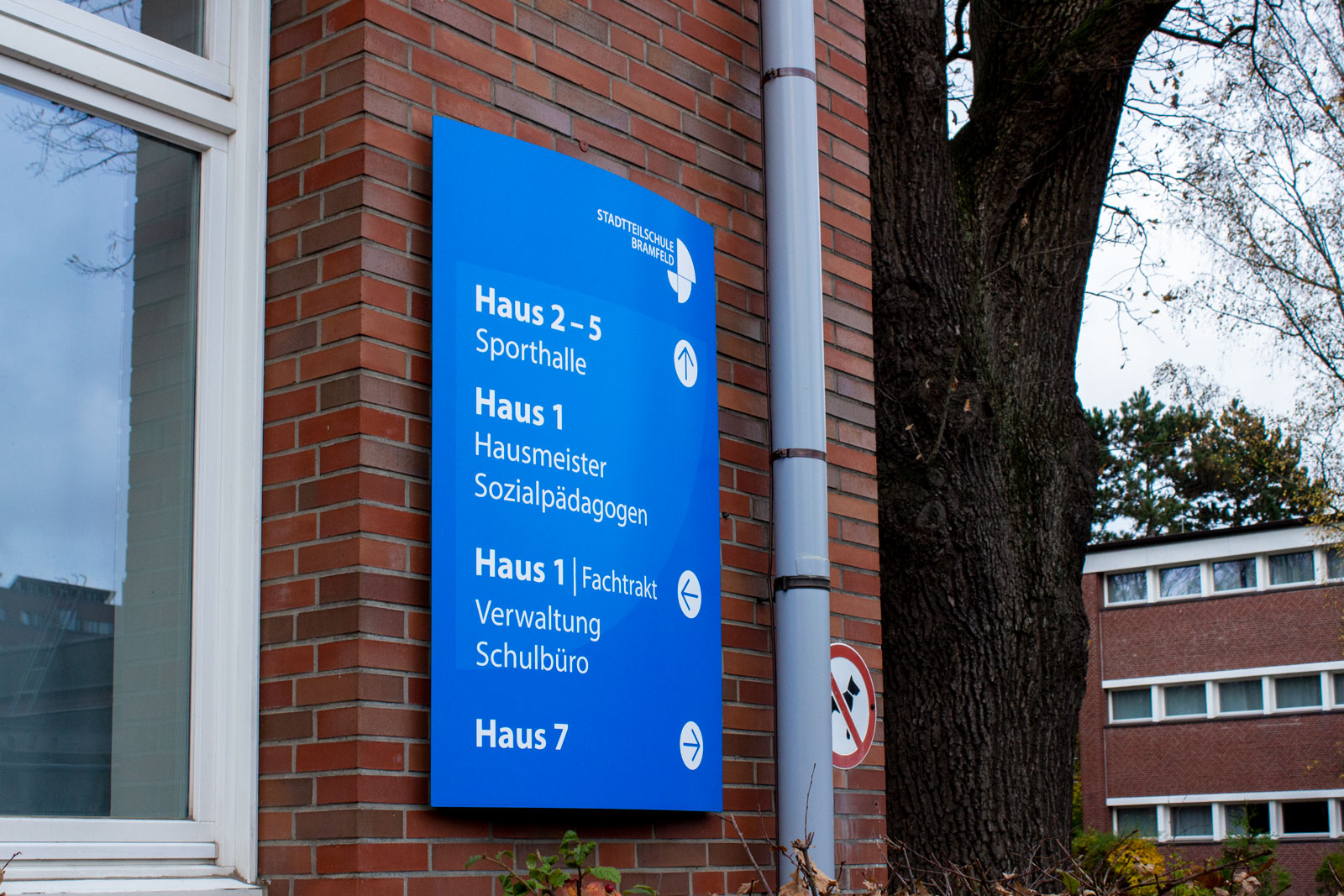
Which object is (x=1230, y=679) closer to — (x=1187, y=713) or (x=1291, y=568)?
(x=1187, y=713)

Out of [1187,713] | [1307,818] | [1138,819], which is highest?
[1187,713]

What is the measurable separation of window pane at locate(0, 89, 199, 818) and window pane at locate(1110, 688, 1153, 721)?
3444 cm

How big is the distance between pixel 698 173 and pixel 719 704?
153 centimetres

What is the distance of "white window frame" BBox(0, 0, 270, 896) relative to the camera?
9.62 ft

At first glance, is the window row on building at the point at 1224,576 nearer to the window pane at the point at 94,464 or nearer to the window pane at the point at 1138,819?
the window pane at the point at 1138,819

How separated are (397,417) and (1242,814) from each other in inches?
1299

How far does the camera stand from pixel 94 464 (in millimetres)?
3049

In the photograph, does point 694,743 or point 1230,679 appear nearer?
point 694,743

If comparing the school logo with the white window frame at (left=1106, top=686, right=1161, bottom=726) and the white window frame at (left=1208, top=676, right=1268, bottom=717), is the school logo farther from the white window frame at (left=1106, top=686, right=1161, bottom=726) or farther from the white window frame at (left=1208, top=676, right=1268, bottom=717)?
the white window frame at (left=1106, top=686, right=1161, bottom=726)

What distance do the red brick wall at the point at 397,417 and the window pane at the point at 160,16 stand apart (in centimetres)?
20

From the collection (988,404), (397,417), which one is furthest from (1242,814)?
(397,417)

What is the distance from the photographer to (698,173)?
4199 mm

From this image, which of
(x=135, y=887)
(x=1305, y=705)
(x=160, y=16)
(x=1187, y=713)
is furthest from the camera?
(x=1187, y=713)

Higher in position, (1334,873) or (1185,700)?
(1334,873)
